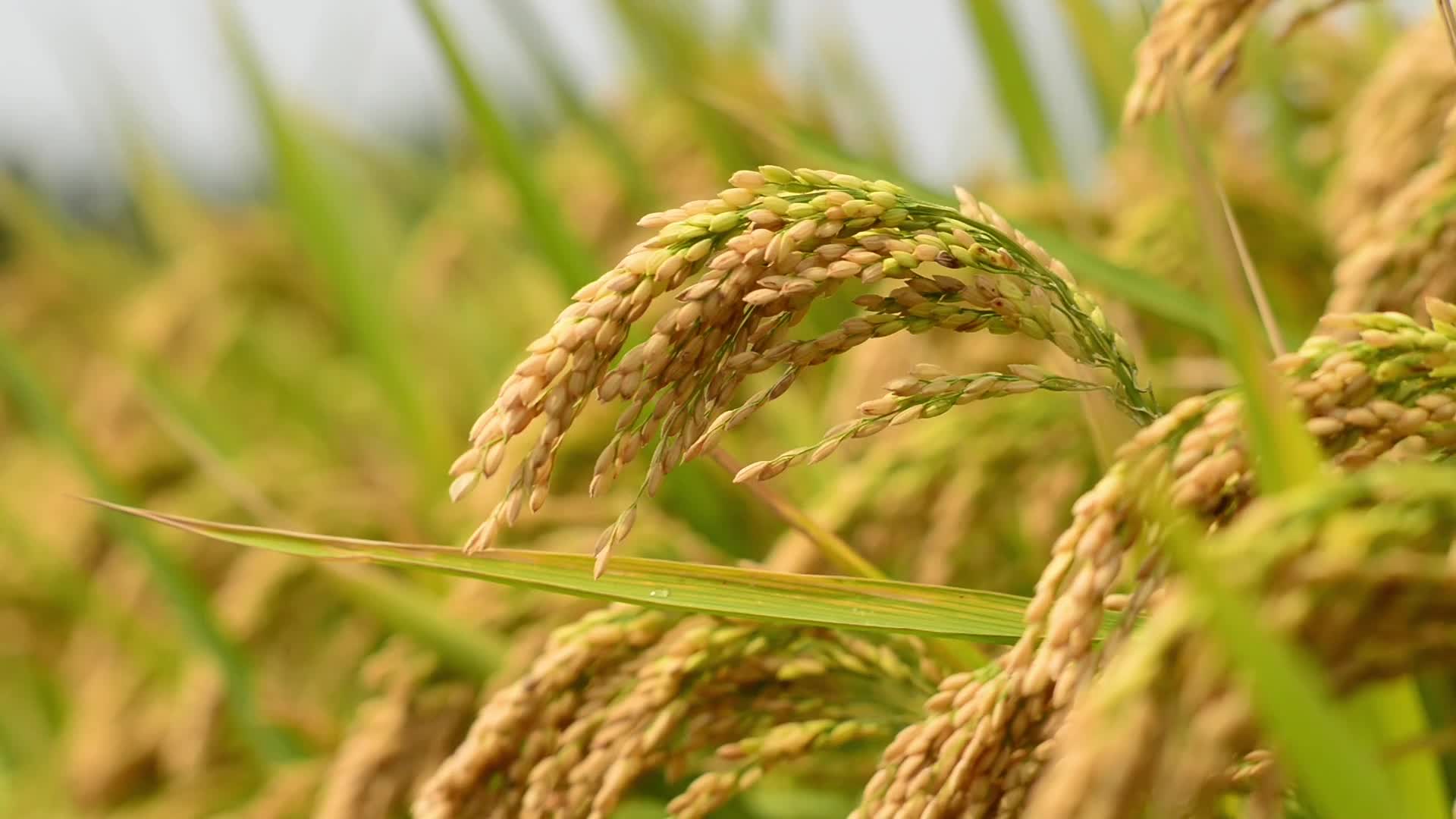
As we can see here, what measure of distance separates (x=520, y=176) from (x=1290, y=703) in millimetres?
1536

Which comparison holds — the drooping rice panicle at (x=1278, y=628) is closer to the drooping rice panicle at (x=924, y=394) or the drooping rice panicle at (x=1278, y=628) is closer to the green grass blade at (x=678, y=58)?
the drooping rice panicle at (x=924, y=394)

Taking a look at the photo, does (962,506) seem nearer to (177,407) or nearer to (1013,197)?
(1013,197)

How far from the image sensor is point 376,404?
3662 mm

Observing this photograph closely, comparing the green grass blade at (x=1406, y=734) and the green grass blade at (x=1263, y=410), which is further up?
the green grass blade at (x=1263, y=410)

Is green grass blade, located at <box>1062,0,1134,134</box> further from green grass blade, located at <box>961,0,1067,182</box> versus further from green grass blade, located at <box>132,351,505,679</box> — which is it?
green grass blade, located at <box>132,351,505,679</box>

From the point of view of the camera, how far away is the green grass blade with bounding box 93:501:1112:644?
0.83 metres

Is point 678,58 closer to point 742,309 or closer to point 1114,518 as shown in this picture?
point 742,309

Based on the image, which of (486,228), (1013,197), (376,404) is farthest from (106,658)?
(1013,197)

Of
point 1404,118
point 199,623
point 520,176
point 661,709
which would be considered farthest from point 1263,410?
point 199,623

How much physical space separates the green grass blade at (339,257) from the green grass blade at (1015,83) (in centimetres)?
120

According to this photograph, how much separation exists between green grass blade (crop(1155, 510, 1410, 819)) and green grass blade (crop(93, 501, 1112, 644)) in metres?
0.32

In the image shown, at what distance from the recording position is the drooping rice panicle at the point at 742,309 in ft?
2.10

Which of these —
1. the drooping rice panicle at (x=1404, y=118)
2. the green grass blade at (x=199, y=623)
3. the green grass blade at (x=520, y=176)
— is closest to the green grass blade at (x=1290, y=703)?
the drooping rice panicle at (x=1404, y=118)

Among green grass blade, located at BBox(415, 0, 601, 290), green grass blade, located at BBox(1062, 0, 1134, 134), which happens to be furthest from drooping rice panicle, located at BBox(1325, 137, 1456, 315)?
green grass blade, located at BBox(415, 0, 601, 290)
